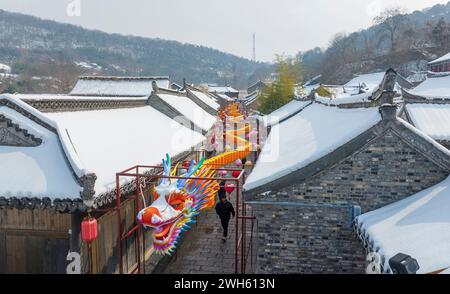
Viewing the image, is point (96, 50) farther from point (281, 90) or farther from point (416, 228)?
point (416, 228)

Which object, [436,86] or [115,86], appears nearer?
[436,86]

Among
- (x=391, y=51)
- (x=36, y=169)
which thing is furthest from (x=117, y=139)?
(x=391, y=51)

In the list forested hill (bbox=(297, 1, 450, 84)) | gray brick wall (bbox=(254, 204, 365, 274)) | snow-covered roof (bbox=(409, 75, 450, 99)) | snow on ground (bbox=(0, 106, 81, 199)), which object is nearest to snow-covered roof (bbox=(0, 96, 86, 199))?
snow on ground (bbox=(0, 106, 81, 199))

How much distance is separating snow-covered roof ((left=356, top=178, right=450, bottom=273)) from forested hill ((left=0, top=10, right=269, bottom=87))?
5046 inches

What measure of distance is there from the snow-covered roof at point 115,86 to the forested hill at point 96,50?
3551 inches

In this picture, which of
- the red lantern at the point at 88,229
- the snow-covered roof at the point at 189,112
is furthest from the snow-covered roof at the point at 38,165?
the snow-covered roof at the point at 189,112

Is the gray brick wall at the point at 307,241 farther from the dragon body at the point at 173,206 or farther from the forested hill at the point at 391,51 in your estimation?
the forested hill at the point at 391,51

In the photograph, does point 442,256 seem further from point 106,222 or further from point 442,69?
point 442,69

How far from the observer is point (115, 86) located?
1592 inches

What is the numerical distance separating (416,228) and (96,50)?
163000 millimetres

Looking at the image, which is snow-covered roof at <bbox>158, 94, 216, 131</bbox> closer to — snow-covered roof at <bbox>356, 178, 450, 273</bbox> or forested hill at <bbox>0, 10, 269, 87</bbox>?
snow-covered roof at <bbox>356, 178, 450, 273</bbox>

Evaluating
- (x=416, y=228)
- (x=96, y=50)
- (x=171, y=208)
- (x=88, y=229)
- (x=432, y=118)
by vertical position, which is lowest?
(x=88, y=229)

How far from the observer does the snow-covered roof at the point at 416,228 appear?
17.1 feet

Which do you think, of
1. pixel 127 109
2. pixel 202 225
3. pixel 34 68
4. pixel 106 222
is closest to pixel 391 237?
pixel 106 222
